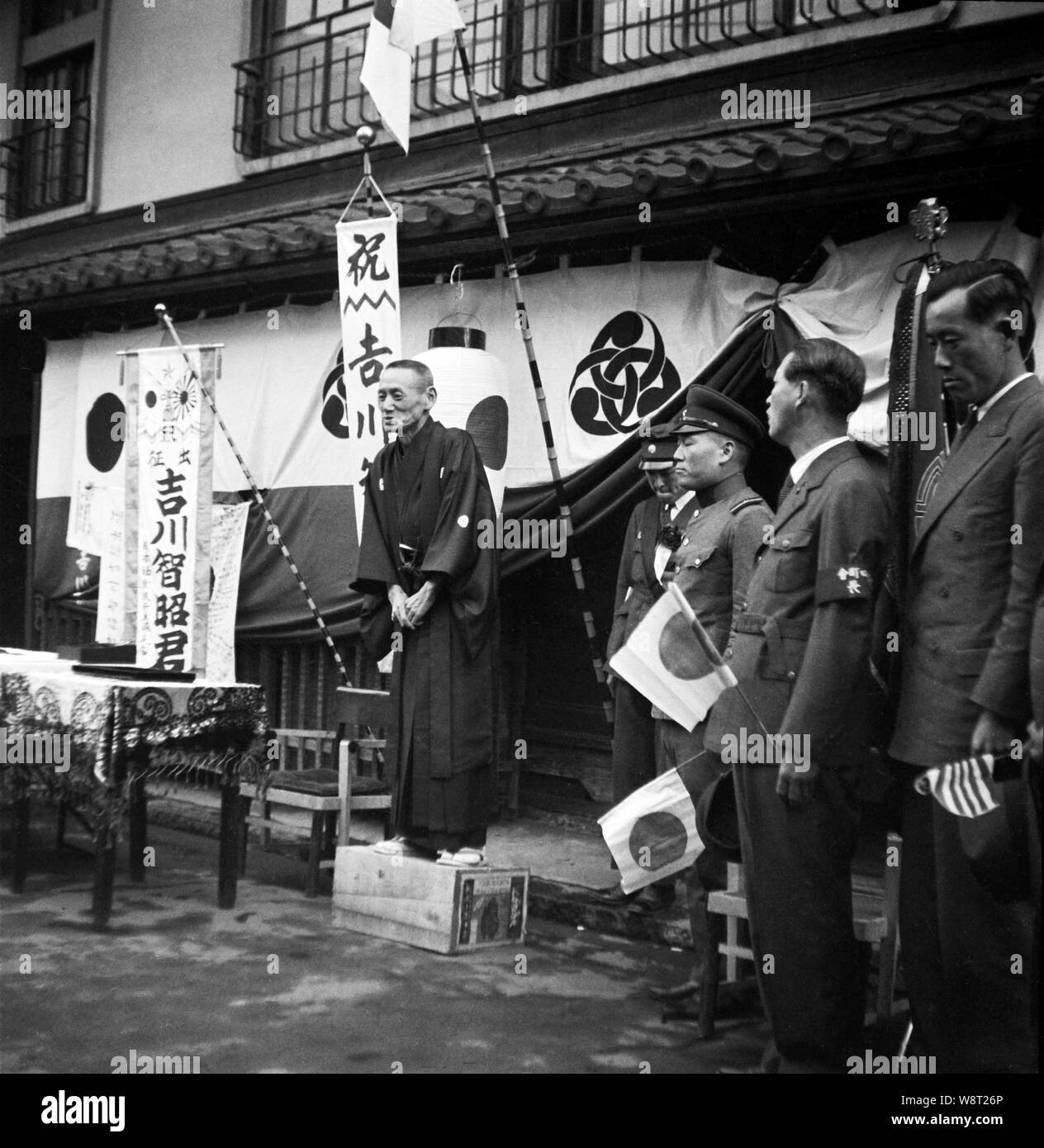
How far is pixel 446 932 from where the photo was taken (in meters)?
5.72

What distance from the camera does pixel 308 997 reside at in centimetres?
508

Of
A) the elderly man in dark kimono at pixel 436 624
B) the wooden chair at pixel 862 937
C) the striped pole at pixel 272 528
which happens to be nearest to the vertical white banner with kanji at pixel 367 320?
the elderly man in dark kimono at pixel 436 624

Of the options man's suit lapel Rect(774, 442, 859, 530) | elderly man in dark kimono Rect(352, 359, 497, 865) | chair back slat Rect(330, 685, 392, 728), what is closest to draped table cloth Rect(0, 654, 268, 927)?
chair back slat Rect(330, 685, 392, 728)

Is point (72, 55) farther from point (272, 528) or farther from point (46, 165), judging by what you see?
point (272, 528)

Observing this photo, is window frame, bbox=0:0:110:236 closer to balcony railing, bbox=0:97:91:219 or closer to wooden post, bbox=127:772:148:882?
balcony railing, bbox=0:97:91:219

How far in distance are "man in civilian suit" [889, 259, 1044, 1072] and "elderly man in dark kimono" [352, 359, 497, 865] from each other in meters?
2.70

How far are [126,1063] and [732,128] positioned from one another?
5.88 m

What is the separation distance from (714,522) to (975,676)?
1.99m

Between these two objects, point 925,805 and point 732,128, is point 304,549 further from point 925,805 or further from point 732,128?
point 925,805

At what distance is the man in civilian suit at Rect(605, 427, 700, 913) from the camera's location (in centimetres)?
624

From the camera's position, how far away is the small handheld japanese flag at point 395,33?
22.5 ft

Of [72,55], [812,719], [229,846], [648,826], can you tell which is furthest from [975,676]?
[72,55]

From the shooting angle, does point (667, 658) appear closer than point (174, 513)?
Yes

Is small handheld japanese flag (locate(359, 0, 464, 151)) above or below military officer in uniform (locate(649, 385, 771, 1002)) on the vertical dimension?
above
